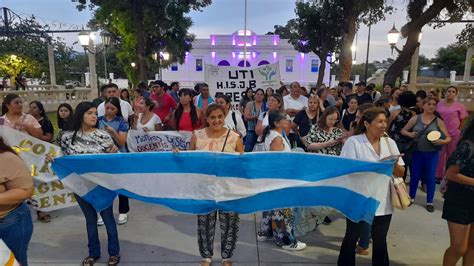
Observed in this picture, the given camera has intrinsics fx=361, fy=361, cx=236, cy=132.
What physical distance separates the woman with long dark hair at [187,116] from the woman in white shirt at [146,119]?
0.27 m

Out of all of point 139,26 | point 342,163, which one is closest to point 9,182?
point 342,163

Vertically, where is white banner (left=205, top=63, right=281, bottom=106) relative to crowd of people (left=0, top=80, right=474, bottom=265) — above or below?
above

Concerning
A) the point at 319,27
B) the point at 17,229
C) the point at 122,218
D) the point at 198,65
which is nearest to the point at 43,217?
the point at 122,218

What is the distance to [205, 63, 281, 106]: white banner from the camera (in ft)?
25.3

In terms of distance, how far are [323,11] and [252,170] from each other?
20267 mm

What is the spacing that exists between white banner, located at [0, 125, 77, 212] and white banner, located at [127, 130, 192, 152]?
1140mm

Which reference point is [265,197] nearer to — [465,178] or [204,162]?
[204,162]

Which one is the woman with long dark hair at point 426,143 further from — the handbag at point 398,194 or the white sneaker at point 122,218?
the white sneaker at point 122,218

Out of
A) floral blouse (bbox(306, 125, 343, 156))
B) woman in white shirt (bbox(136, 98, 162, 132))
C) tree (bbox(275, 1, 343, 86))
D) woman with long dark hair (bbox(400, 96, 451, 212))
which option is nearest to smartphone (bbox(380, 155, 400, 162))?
floral blouse (bbox(306, 125, 343, 156))

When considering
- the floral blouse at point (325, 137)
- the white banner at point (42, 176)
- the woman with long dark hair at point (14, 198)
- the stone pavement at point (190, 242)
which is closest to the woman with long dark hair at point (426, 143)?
the stone pavement at point (190, 242)

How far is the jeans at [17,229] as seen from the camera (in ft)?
8.48

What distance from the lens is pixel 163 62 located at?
86.6 ft

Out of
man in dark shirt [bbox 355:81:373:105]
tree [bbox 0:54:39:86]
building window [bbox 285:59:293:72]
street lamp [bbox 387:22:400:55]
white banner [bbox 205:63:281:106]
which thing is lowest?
man in dark shirt [bbox 355:81:373:105]

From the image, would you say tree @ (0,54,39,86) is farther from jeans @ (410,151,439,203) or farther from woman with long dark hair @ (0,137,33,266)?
jeans @ (410,151,439,203)
